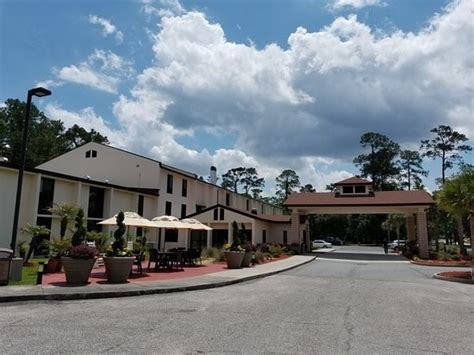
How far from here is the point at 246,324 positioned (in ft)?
26.9

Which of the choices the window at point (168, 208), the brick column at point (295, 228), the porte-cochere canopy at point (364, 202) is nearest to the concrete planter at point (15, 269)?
the window at point (168, 208)

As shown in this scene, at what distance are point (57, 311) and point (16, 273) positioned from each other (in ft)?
15.2

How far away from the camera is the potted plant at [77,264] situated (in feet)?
42.3

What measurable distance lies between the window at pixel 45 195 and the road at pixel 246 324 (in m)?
16.7

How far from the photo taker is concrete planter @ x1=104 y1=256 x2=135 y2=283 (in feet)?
44.5

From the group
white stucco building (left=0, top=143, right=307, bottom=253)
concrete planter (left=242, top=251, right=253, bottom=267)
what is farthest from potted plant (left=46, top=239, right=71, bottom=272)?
concrete planter (left=242, top=251, right=253, bottom=267)

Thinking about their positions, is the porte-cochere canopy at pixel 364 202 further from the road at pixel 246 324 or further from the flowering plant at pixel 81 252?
the flowering plant at pixel 81 252

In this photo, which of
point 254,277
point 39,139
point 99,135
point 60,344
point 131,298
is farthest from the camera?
point 99,135

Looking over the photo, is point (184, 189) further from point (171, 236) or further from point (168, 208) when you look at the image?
point (171, 236)

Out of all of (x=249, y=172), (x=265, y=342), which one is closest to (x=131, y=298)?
(x=265, y=342)

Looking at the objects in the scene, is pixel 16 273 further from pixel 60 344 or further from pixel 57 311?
pixel 60 344

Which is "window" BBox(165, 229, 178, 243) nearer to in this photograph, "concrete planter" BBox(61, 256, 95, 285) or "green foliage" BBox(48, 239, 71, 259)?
"green foliage" BBox(48, 239, 71, 259)

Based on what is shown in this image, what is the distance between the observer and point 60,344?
21.1ft

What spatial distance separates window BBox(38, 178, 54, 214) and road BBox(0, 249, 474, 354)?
657 inches
